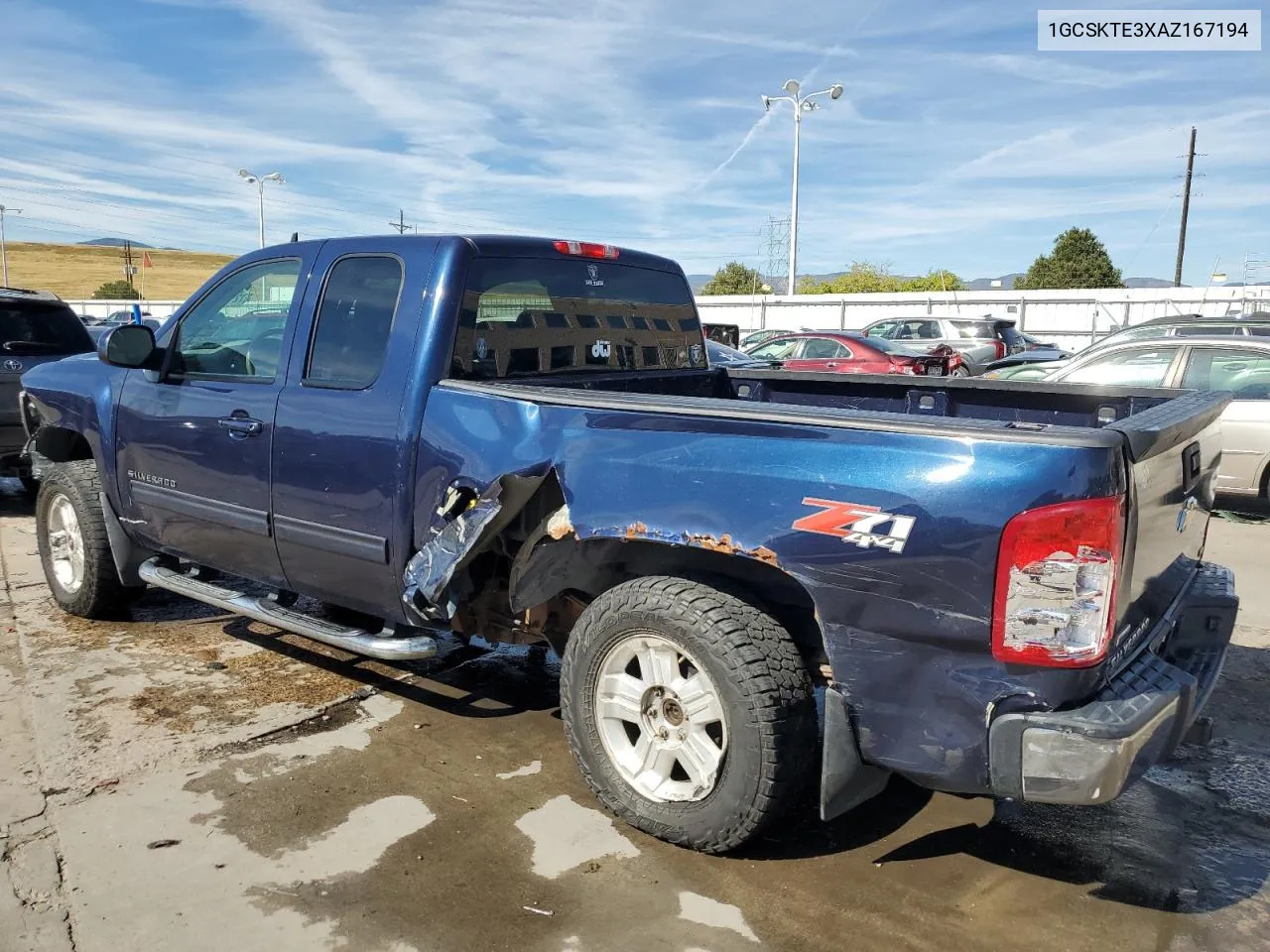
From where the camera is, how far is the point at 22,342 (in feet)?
27.1

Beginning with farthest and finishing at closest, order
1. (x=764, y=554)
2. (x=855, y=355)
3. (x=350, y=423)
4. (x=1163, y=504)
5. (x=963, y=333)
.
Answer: (x=963, y=333) < (x=855, y=355) < (x=350, y=423) < (x=1163, y=504) < (x=764, y=554)

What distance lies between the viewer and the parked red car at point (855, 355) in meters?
15.5

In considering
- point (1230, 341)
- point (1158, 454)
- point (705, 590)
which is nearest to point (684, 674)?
point (705, 590)

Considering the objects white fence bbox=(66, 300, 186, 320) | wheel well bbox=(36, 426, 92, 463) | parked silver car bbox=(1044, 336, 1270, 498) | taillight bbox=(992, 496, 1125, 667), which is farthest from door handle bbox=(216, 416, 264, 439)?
white fence bbox=(66, 300, 186, 320)

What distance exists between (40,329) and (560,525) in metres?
7.24

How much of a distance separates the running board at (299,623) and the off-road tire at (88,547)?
1.36ft

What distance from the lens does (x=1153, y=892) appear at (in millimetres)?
2949

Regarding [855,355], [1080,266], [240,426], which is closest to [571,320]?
[240,426]

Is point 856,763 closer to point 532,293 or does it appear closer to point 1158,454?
point 1158,454

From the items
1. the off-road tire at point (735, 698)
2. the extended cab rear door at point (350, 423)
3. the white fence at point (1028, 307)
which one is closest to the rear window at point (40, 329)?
the extended cab rear door at point (350, 423)

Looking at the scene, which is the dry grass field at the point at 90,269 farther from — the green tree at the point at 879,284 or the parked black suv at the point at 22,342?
the parked black suv at the point at 22,342

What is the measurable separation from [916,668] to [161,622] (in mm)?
4412

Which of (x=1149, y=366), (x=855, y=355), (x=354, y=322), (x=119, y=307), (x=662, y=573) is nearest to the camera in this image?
(x=662, y=573)

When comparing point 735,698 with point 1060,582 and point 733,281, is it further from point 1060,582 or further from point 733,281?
point 733,281
